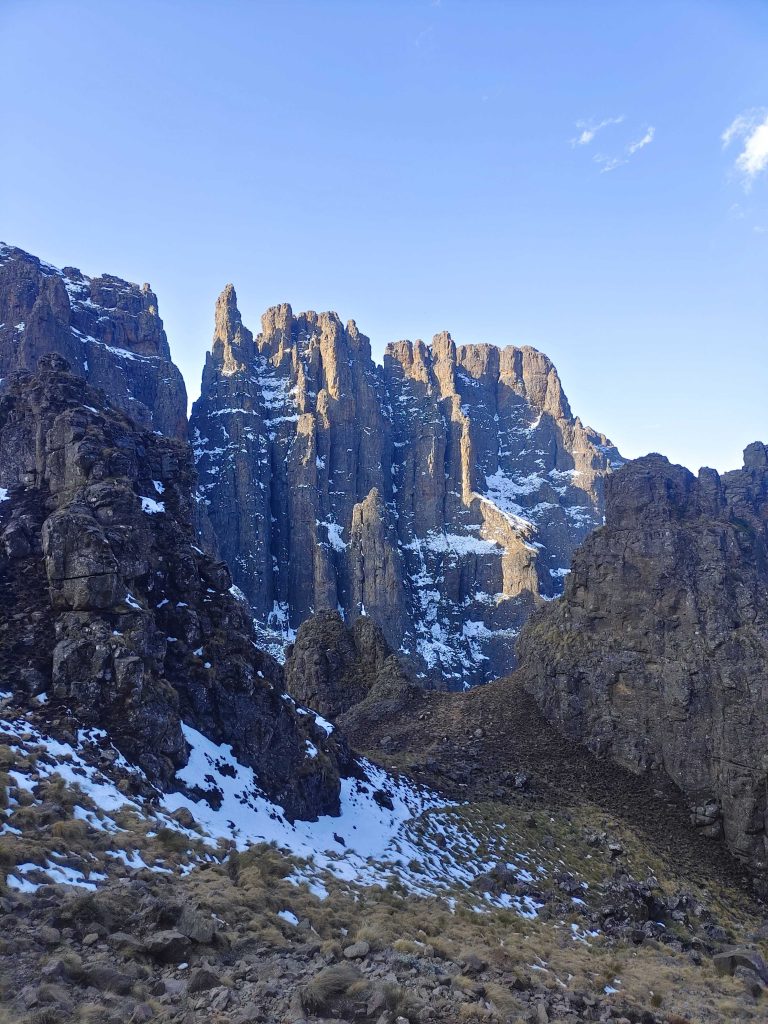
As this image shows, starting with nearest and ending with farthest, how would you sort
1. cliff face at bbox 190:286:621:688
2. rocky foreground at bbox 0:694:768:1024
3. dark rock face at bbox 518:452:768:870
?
rocky foreground at bbox 0:694:768:1024 → dark rock face at bbox 518:452:768:870 → cliff face at bbox 190:286:621:688

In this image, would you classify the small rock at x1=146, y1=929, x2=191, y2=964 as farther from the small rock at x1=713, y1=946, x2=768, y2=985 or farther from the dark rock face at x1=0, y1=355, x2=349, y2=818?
the small rock at x1=713, y1=946, x2=768, y2=985

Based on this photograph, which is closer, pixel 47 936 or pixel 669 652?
pixel 47 936

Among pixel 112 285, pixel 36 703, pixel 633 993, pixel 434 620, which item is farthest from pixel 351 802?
pixel 112 285

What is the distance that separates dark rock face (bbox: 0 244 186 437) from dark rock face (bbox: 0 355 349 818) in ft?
337

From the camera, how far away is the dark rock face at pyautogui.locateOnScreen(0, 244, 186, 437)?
137375 mm

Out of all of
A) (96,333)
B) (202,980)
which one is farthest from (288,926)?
(96,333)

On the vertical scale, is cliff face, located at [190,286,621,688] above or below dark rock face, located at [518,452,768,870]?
above

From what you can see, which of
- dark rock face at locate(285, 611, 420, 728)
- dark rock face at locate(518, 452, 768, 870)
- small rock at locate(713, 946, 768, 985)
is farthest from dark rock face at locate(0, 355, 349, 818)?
dark rock face at locate(285, 611, 420, 728)

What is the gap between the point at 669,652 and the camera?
52.5 m

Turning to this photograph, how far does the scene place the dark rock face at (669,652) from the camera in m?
45.0

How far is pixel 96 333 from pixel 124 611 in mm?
153174

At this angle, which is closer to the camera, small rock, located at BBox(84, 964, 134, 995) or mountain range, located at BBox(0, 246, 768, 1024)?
small rock, located at BBox(84, 964, 134, 995)

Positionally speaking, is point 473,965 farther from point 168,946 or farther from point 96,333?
point 96,333

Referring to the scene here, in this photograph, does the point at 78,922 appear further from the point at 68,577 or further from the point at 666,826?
the point at 666,826
